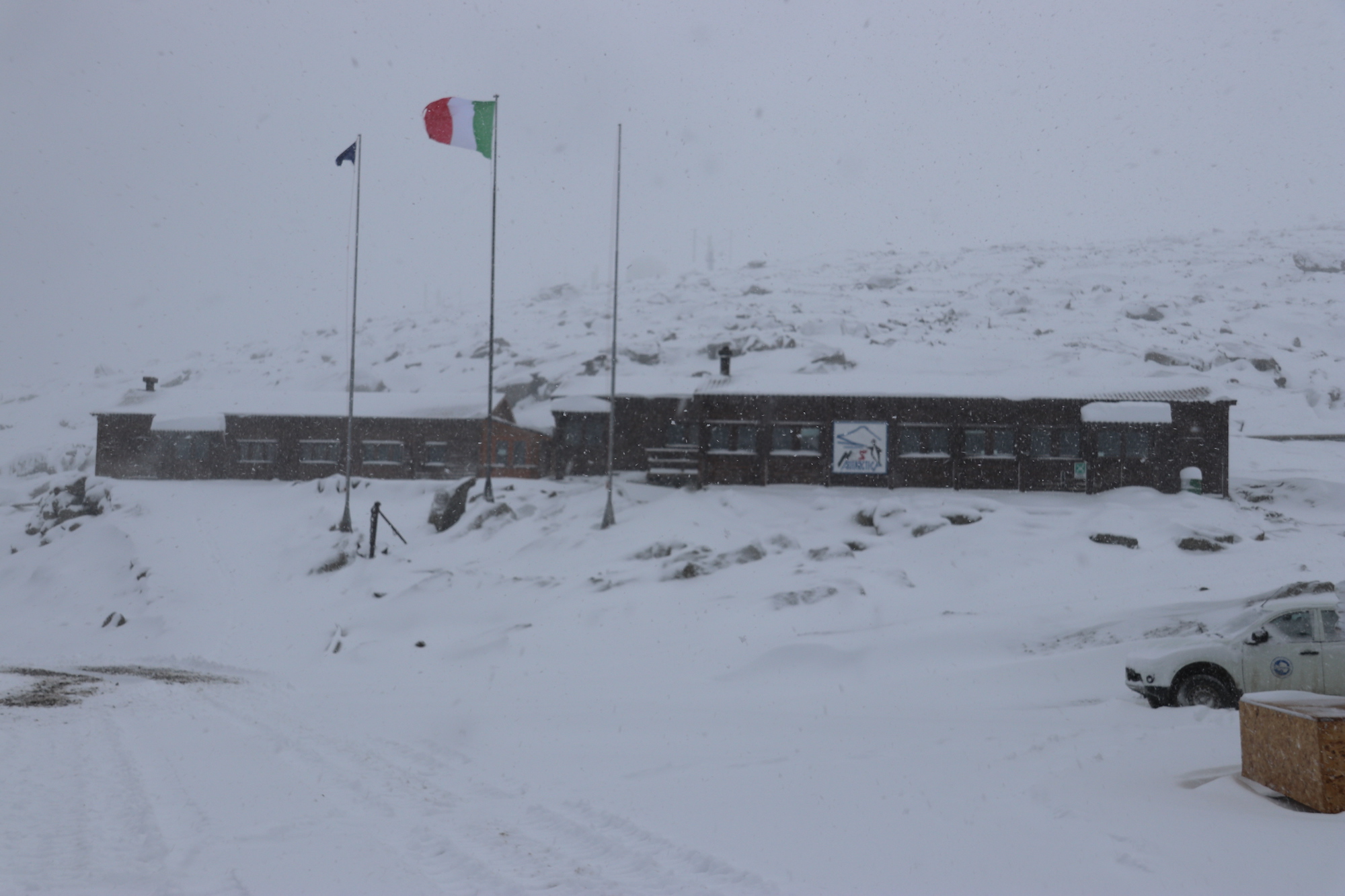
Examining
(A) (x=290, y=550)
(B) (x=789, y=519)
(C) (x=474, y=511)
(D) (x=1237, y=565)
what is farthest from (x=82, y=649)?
(D) (x=1237, y=565)

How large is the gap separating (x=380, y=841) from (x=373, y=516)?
988 inches

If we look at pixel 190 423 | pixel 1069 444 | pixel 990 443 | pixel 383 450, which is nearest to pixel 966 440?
pixel 990 443

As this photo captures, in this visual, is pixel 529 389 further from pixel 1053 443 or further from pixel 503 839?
pixel 503 839

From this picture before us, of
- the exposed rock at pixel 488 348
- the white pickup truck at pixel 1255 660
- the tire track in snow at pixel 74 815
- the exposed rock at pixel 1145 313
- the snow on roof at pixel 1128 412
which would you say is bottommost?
the tire track in snow at pixel 74 815

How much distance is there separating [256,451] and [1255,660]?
141ft

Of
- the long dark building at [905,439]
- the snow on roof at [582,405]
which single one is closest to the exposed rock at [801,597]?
the long dark building at [905,439]

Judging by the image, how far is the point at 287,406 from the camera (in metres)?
45.4

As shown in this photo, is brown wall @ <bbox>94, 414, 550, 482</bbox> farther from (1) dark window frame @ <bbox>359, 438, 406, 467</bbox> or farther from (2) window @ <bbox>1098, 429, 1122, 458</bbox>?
(2) window @ <bbox>1098, 429, 1122, 458</bbox>

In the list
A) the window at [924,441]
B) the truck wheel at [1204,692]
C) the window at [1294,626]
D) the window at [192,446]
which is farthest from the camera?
the window at [192,446]

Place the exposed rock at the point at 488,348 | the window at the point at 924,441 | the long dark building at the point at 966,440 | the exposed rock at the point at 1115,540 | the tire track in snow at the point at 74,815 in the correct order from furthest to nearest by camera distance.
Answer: the exposed rock at the point at 488,348 < the window at the point at 924,441 < the long dark building at the point at 966,440 < the exposed rock at the point at 1115,540 < the tire track in snow at the point at 74,815

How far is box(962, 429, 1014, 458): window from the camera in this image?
34.1 m

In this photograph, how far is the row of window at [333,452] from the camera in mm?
44406

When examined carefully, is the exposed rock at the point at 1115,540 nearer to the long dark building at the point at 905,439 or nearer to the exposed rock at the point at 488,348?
the long dark building at the point at 905,439

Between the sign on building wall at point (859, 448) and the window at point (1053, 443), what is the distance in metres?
5.47
